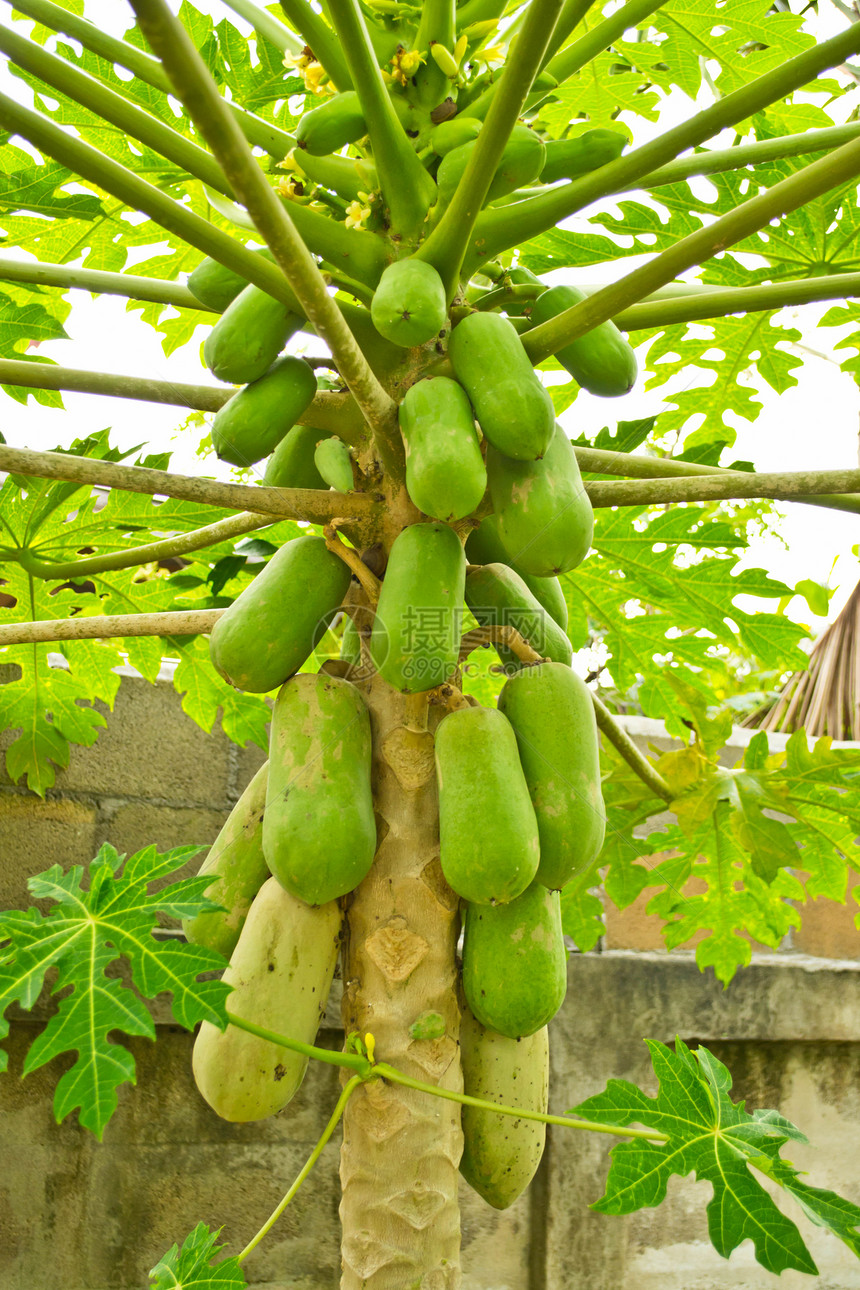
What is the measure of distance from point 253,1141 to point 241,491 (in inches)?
65.7

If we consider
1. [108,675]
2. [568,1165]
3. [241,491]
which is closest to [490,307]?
[241,491]

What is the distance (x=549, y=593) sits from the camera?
125 cm

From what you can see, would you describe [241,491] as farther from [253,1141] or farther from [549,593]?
[253,1141]

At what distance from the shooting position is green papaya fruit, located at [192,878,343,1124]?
1027mm

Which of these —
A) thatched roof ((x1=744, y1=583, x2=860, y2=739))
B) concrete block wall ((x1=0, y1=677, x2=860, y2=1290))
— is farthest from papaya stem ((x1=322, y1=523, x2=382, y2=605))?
thatched roof ((x1=744, y1=583, x2=860, y2=739))

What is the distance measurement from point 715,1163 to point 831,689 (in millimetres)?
2205

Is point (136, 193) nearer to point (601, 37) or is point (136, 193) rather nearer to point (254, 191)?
point (254, 191)

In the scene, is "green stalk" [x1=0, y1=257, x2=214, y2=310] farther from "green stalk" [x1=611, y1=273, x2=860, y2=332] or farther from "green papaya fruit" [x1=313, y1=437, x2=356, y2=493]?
"green stalk" [x1=611, y1=273, x2=860, y2=332]

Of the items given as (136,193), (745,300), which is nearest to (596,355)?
(745,300)

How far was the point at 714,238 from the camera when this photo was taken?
938 millimetres

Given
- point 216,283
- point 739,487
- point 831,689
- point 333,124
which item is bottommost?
point 739,487

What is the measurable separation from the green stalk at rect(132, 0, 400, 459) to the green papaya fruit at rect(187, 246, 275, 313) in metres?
0.28

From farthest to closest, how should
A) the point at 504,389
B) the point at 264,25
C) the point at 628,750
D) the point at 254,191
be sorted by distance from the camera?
the point at 628,750
the point at 264,25
the point at 504,389
the point at 254,191

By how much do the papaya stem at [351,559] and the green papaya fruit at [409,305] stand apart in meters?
0.22
